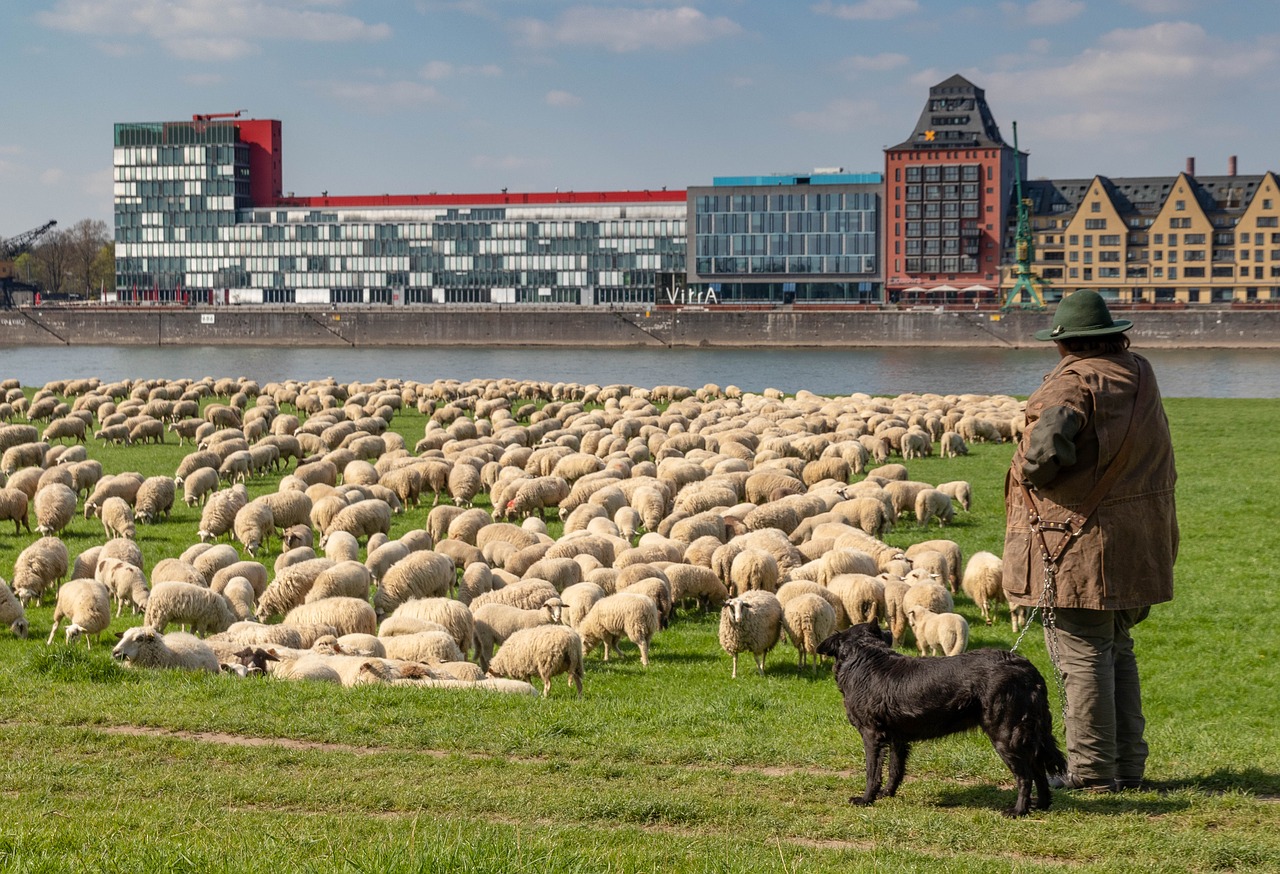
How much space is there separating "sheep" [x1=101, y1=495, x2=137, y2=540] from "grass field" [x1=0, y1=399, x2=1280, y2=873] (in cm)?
770

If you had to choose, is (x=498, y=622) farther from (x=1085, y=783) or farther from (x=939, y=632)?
(x=1085, y=783)

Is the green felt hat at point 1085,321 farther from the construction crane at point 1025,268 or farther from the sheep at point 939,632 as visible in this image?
the construction crane at point 1025,268

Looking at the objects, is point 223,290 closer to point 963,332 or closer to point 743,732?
point 963,332

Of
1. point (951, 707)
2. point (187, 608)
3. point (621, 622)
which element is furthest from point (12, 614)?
point (951, 707)

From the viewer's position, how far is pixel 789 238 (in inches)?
5704

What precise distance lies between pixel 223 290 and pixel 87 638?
164 m

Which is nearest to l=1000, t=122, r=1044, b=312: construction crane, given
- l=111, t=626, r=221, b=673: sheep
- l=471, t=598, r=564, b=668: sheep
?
l=471, t=598, r=564, b=668: sheep

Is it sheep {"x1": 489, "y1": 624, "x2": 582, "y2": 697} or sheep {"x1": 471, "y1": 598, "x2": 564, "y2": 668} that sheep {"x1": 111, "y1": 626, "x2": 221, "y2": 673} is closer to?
sheep {"x1": 489, "y1": 624, "x2": 582, "y2": 697}

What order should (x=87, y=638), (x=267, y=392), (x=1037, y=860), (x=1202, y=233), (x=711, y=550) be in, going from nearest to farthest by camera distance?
(x=1037, y=860) < (x=87, y=638) < (x=711, y=550) < (x=267, y=392) < (x=1202, y=233)

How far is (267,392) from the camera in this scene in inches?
1919

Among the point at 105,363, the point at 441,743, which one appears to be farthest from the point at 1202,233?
the point at 441,743

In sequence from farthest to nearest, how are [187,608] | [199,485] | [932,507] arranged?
[199,485] → [932,507] → [187,608]

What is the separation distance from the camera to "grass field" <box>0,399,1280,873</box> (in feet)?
20.0

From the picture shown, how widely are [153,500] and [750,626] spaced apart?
13.2 meters
